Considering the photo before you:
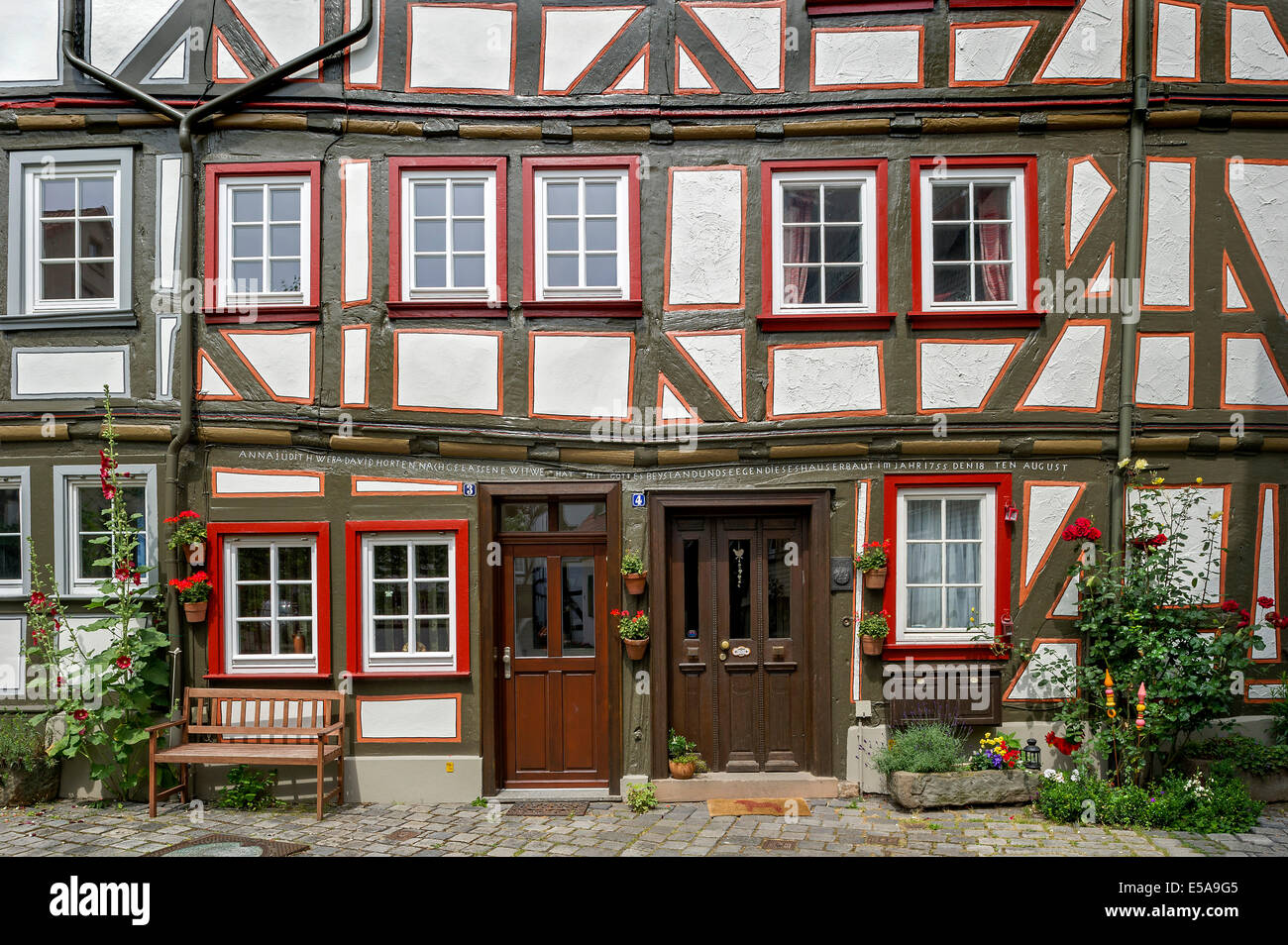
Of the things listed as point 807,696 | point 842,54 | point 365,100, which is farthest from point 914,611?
point 365,100

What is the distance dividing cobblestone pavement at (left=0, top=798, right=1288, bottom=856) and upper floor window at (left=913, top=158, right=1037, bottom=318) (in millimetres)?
4477

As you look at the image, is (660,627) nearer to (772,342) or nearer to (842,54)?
(772,342)

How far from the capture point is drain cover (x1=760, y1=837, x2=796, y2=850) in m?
6.84

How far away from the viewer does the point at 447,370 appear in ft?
27.0

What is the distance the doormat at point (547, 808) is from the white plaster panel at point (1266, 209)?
7.82 m

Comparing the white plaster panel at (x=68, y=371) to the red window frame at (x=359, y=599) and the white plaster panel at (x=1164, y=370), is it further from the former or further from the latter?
the white plaster panel at (x=1164, y=370)

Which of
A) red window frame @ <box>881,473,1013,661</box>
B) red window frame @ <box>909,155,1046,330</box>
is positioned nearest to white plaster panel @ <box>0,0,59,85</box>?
red window frame @ <box>909,155,1046,330</box>

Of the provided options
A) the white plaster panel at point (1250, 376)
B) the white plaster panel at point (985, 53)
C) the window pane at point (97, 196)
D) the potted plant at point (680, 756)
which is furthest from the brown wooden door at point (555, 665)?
the white plaster panel at point (1250, 376)

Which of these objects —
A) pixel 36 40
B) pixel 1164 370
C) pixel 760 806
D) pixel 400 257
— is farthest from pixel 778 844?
pixel 36 40

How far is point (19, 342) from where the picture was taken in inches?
331

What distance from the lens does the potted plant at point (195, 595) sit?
8062 mm

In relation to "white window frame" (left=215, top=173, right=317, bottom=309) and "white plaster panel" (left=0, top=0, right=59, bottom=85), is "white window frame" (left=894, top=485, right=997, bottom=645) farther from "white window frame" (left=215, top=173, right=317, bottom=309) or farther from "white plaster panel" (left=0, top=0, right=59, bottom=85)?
"white plaster panel" (left=0, top=0, right=59, bottom=85)

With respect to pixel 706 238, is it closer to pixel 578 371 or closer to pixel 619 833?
pixel 578 371

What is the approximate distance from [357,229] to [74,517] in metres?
3.79
